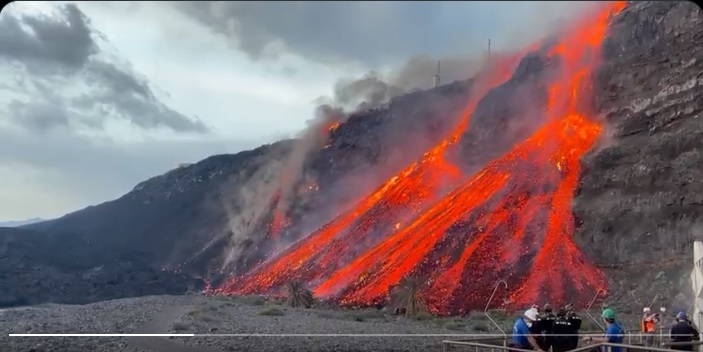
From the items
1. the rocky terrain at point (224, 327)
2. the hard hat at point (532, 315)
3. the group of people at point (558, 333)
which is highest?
the hard hat at point (532, 315)

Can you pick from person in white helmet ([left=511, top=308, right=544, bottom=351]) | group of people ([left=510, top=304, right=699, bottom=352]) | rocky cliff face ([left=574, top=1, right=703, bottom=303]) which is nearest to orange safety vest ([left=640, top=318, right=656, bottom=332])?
group of people ([left=510, top=304, right=699, bottom=352])

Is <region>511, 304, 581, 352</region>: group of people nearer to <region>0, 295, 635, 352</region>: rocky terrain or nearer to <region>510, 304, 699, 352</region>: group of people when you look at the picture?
<region>510, 304, 699, 352</region>: group of people

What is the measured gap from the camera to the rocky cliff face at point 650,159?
32750 millimetres

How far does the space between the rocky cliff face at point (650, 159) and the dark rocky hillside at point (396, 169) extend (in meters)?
0.07

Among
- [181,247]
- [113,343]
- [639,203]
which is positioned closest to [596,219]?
[639,203]

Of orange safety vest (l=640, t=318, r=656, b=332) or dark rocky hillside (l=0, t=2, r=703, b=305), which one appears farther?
dark rocky hillside (l=0, t=2, r=703, b=305)

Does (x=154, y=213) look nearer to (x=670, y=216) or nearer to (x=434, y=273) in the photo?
(x=434, y=273)

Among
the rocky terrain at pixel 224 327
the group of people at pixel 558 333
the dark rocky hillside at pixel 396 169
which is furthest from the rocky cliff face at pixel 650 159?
the group of people at pixel 558 333

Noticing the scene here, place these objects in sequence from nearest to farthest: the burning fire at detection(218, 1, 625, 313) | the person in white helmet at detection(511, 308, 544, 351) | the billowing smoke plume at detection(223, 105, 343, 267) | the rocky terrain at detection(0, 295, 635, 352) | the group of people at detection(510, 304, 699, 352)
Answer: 1. the group of people at detection(510, 304, 699, 352)
2. the person in white helmet at detection(511, 308, 544, 351)
3. the rocky terrain at detection(0, 295, 635, 352)
4. the burning fire at detection(218, 1, 625, 313)
5. the billowing smoke plume at detection(223, 105, 343, 267)

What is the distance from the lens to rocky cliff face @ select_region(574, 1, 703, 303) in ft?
107

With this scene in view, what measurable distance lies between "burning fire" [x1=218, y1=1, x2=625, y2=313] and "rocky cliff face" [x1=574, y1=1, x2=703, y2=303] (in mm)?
1590

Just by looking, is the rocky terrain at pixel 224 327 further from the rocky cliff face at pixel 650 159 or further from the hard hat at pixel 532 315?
the rocky cliff face at pixel 650 159

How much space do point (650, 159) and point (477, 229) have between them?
9912 mm

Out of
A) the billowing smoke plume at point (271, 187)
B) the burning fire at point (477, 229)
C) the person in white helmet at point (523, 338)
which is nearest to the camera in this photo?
the person in white helmet at point (523, 338)
